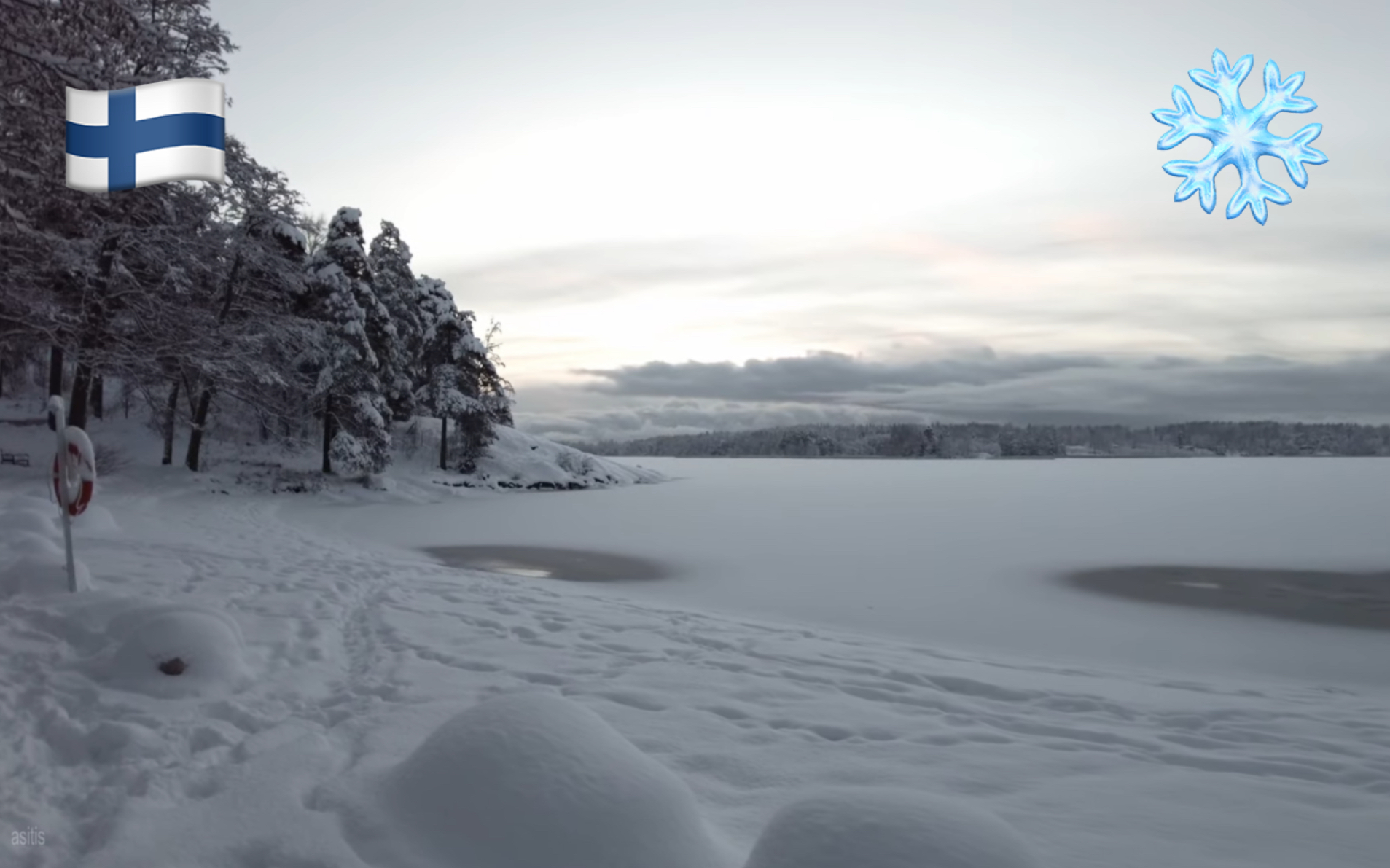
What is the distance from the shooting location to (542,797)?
10.4 ft

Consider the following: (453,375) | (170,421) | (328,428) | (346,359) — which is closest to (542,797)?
(170,421)

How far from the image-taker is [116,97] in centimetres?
732

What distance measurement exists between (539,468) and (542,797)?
3395 cm

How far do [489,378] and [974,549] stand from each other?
24722 mm

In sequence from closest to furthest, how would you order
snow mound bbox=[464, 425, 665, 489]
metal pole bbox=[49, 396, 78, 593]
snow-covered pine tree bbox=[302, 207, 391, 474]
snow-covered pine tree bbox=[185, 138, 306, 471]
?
metal pole bbox=[49, 396, 78, 593], snow-covered pine tree bbox=[185, 138, 306, 471], snow-covered pine tree bbox=[302, 207, 391, 474], snow mound bbox=[464, 425, 665, 489]

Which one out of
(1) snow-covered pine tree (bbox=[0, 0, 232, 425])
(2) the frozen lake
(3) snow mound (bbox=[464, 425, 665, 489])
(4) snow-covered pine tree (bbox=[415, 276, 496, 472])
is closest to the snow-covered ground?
(2) the frozen lake

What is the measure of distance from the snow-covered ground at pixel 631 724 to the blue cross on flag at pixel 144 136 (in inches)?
157

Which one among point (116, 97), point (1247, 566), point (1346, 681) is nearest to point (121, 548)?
point (116, 97)

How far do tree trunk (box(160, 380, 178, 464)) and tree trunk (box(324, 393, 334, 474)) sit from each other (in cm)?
439

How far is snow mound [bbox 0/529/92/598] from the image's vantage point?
6.97 m

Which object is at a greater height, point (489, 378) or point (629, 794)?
point (489, 378)

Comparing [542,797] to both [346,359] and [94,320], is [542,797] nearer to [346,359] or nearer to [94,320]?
[94,320]

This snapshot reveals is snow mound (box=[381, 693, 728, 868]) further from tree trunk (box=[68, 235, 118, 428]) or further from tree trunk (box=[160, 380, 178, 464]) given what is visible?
tree trunk (box=[160, 380, 178, 464])

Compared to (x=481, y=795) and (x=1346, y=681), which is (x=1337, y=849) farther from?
(x=1346, y=681)
